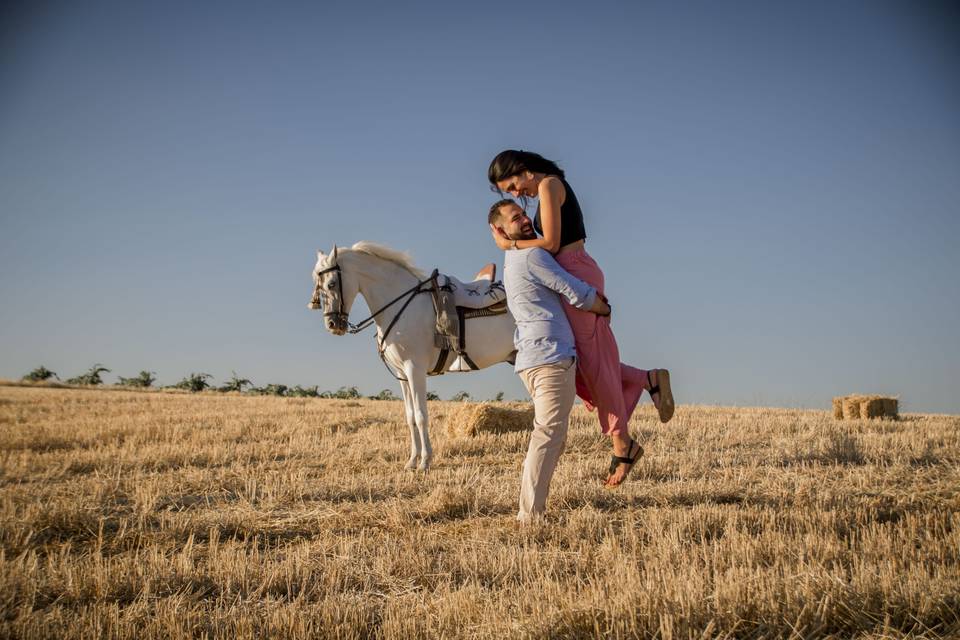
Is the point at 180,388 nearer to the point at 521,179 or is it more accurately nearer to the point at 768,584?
the point at 521,179

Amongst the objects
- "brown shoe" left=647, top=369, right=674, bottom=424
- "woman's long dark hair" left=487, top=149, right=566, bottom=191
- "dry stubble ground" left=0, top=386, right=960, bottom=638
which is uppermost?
"woman's long dark hair" left=487, top=149, right=566, bottom=191

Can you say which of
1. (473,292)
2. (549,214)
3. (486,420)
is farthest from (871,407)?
(549,214)

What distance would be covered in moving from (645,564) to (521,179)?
265 cm

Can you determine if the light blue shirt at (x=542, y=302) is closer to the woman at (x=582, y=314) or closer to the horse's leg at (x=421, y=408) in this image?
the woman at (x=582, y=314)

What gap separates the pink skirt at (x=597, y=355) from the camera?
16.4 feet

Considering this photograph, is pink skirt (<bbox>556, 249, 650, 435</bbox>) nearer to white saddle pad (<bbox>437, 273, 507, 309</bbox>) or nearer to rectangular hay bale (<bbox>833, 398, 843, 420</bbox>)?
white saddle pad (<bbox>437, 273, 507, 309</bbox>)

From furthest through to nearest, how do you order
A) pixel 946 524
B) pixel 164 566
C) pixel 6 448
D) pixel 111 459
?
pixel 6 448
pixel 111 459
pixel 946 524
pixel 164 566

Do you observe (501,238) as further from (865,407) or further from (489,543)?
(865,407)

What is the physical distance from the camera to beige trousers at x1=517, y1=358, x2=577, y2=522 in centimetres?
482

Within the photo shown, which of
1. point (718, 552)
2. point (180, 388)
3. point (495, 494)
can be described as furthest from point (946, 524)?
point (180, 388)

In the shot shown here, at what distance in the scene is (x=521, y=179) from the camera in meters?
5.05

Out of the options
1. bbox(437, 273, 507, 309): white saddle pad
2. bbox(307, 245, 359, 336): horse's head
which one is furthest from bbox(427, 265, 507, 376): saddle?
bbox(307, 245, 359, 336): horse's head

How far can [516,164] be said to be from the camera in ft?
16.6

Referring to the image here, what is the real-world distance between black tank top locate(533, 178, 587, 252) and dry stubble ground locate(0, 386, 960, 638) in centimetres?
196
